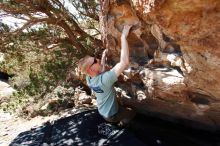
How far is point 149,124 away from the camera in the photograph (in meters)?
5.32

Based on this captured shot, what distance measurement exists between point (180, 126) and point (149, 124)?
448 millimetres

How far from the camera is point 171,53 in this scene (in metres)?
3.93

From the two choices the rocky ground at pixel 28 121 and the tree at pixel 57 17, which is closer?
the tree at pixel 57 17

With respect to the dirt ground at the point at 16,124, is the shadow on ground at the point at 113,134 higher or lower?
higher

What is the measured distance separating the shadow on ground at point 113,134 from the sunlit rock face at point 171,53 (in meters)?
0.21

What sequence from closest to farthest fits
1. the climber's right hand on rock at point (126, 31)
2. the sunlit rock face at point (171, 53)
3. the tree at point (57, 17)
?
the sunlit rock face at point (171, 53) → the climber's right hand on rock at point (126, 31) → the tree at point (57, 17)

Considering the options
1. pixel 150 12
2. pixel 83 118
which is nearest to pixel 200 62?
pixel 150 12

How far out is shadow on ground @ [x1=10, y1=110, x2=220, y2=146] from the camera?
15.6 ft

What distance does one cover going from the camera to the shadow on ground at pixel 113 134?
4762mm

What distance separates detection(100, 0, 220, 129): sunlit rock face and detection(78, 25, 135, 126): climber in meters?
0.24

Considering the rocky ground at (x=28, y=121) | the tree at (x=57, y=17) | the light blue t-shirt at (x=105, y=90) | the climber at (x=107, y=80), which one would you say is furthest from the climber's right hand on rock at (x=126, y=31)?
the rocky ground at (x=28, y=121)

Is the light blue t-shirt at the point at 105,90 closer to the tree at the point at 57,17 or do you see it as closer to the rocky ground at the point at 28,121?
the tree at the point at 57,17

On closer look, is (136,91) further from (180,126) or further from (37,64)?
(37,64)

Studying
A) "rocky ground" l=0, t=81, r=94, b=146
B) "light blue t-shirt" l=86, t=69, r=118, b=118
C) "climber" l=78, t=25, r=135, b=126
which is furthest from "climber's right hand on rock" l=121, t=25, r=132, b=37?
"rocky ground" l=0, t=81, r=94, b=146
